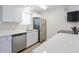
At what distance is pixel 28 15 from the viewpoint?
4801 millimetres

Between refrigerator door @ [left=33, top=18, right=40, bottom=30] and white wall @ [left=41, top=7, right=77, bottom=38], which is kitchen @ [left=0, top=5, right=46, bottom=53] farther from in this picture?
white wall @ [left=41, top=7, right=77, bottom=38]

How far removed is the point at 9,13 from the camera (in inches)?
130

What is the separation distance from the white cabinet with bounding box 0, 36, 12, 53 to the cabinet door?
614mm

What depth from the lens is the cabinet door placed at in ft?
10.2

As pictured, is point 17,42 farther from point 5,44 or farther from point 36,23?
point 36,23

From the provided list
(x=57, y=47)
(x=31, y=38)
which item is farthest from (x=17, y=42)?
(x=57, y=47)

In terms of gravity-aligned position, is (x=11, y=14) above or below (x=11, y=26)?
above

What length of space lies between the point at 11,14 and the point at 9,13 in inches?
4.0

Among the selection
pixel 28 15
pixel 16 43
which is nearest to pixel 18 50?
pixel 16 43

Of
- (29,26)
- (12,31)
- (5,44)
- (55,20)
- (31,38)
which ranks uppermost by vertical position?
(55,20)

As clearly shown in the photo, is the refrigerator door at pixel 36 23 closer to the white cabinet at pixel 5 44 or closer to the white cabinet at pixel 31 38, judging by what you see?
the white cabinet at pixel 31 38
